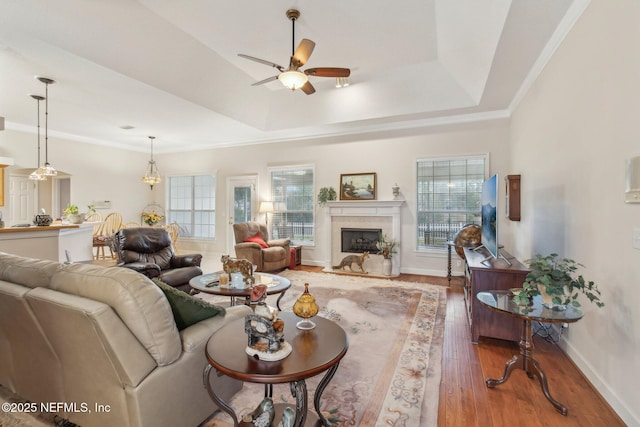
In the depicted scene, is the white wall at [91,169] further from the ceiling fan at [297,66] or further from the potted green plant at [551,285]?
the potted green plant at [551,285]

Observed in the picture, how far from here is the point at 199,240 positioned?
790 centimetres

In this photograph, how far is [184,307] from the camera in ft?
5.63

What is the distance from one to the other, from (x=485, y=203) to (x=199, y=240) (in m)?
6.73

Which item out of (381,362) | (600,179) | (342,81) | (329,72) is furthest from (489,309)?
(342,81)

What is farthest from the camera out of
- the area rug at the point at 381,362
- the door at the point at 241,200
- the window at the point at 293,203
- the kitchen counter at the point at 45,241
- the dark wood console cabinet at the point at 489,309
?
the door at the point at 241,200

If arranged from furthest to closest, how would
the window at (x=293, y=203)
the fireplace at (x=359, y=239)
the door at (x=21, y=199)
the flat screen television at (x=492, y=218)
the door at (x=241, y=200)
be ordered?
the door at (x=241, y=200)
the window at (x=293, y=203)
the door at (x=21, y=199)
the fireplace at (x=359, y=239)
the flat screen television at (x=492, y=218)

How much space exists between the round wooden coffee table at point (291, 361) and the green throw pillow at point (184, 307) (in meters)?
0.18

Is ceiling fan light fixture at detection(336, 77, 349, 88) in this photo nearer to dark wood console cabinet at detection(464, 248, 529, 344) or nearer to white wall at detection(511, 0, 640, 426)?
white wall at detection(511, 0, 640, 426)

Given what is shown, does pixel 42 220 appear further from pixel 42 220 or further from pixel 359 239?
pixel 359 239

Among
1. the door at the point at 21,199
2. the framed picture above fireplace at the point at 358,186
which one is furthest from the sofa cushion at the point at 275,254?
the door at the point at 21,199

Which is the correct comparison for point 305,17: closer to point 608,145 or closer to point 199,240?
point 608,145

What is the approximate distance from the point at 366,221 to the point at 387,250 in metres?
0.73

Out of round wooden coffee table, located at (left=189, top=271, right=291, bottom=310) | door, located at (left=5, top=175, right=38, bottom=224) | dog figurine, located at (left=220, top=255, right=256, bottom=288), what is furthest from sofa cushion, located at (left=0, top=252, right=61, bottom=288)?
door, located at (left=5, top=175, right=38, bottom=224)

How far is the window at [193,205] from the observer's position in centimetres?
784
